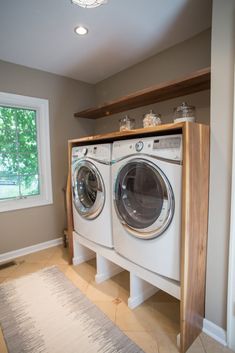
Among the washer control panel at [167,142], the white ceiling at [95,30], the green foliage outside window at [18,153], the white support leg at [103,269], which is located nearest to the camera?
the washer control panel at [167,142]

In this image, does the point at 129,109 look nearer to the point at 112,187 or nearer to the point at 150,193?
the point at 112,187

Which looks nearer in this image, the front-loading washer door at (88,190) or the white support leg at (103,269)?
the front-loading washer door at (88,190)

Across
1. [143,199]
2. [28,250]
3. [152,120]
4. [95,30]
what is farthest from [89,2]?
[28,250]

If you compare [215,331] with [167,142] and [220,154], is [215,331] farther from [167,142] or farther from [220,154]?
[167,142]

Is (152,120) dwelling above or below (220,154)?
above

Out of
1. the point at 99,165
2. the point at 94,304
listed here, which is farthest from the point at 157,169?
the point at 94,304

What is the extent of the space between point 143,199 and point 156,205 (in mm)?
174

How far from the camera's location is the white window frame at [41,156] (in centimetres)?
243

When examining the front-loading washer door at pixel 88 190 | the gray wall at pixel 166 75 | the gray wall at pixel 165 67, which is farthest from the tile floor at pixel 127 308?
→ the gray wall at pixel 165 67

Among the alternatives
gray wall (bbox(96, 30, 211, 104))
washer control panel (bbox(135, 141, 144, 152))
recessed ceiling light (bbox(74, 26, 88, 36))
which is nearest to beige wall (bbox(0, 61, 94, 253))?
gray wall (bbox(96, 30, 211, 104))

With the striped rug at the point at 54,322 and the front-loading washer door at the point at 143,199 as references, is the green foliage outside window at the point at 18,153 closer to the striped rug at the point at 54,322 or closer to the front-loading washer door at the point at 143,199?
the striped rug at the point at 54,322

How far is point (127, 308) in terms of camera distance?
1656mm

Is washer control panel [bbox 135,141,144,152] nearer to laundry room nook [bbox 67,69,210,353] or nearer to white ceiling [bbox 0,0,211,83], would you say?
laundry room nook [bbox 67,69,210,353]

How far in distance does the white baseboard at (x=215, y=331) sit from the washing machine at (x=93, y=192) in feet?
2.91
